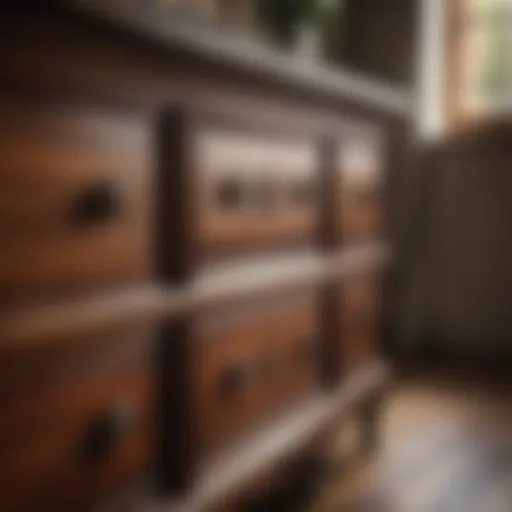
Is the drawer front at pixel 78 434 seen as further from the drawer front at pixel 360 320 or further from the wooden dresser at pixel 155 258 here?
the drawer front at pixel 360 320

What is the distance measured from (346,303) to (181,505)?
85 cm

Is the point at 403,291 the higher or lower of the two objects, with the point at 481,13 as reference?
lower

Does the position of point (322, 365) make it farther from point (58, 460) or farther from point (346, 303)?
point (58, 460)

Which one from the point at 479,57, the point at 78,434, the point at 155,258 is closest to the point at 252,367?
the point at 155,258

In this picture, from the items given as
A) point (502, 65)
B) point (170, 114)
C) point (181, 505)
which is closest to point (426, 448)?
point (181, 505)

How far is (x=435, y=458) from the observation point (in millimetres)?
2238

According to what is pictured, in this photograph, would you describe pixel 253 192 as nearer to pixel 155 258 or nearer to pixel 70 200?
pixel 155 258

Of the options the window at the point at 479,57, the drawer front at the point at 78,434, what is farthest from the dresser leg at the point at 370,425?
the window at the point at 479,57

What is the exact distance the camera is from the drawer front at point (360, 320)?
6.59 feet

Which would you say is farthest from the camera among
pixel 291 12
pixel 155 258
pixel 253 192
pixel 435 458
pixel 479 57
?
pixel 479 57

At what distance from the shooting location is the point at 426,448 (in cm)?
232

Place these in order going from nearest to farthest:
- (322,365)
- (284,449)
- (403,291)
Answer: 1. (284,449)
2. (322,365)
3. (403,291)

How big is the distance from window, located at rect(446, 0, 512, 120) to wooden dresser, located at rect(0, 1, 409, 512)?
1821mm

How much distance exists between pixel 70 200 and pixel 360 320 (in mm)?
1171
